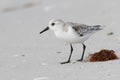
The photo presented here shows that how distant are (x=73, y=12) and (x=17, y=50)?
4002 mm

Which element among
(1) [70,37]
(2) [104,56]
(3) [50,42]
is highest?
(1) [70,37]

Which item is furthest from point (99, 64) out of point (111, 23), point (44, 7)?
point (44, 7)

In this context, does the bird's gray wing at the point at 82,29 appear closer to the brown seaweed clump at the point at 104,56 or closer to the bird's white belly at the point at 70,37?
the bird's white belly at the point at 70,37

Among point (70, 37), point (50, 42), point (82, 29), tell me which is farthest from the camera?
point (50, 42)

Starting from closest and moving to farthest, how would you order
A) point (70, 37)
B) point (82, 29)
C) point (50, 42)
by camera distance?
point (70, 37) → point (82, 29) → point (50, 42)

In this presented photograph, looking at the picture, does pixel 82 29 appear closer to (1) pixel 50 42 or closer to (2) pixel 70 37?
(2) pixel 70 37

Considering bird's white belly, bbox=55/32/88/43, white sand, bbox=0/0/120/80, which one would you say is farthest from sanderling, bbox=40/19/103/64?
white sand, bbox=0/0/120/80

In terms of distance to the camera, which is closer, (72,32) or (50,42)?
(72,32)

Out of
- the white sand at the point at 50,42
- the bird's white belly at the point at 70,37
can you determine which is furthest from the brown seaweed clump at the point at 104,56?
the bird's white belly at the point at 70,37

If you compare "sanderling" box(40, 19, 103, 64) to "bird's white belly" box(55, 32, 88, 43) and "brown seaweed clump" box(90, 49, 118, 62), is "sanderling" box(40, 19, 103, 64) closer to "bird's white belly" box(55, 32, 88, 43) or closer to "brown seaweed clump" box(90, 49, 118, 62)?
"bird's white belly" box(55, 32, 88, 43)

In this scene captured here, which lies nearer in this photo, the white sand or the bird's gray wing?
the white sand

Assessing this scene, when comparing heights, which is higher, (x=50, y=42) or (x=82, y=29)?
(x=82, y=29)

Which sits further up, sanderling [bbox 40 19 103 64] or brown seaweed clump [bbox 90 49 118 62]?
sanderling [bbox 40 19 103 64]

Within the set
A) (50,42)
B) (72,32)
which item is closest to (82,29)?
(72,32)
